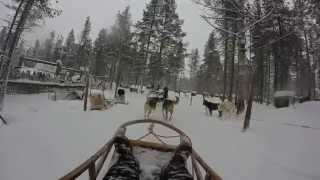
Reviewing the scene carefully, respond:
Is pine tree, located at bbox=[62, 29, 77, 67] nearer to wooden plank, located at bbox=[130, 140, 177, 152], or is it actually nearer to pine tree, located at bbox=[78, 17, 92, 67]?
pine tree, located at bbox=[78, 17, 92, 67]

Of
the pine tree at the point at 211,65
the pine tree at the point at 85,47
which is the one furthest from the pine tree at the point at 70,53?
the pine tree at the point at 211,65

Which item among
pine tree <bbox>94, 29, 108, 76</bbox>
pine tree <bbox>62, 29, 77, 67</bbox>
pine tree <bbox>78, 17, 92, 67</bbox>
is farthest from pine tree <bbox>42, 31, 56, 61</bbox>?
pine tree <bbox>94, 29, 108, 76</bbox>

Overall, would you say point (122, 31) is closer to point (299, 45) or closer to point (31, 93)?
point (31, 93)

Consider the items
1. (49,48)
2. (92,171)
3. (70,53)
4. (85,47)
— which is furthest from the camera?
(49,48)

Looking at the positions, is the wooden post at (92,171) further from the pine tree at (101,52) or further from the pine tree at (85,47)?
the pine tree at (85,47)

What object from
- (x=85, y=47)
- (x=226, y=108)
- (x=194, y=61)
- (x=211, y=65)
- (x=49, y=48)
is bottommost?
(x=226, y=108)

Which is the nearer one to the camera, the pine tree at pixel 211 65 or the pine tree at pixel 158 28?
the pine tree at pixel 158 28

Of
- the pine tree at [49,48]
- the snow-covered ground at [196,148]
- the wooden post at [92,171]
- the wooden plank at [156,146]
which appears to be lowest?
the snow-covered ground at [196,148]

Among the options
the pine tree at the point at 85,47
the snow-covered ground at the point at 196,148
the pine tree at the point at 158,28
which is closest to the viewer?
the snow-covered ground at the point at 196,148

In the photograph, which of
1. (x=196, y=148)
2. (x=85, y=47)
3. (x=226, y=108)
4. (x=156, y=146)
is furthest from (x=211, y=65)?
(x=156, y=146)

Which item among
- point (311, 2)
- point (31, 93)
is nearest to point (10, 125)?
point (311, 2)

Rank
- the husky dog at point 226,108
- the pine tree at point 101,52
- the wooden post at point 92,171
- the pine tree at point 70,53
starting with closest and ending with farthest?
1. the wooden post at point 92,171
2. the husky dog at point 226,108
3. the pine tree at point 101,52
4. the pine tree at point 70,53

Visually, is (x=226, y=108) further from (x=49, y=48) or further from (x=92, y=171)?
(x=49, y=48)

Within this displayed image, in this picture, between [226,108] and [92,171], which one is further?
[226,108]
